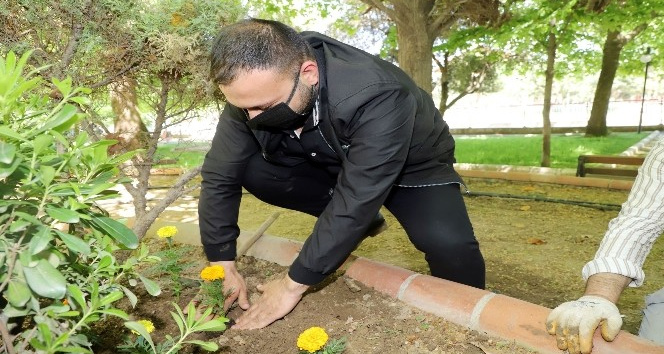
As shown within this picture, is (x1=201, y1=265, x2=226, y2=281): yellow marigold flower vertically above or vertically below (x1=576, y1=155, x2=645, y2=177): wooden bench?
above

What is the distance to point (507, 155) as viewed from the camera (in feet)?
32.6

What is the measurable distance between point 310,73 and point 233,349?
109 cm

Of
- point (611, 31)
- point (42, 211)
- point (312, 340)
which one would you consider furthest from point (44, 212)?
point (611, 31)

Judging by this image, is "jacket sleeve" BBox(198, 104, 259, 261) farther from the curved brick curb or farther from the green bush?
the green bush

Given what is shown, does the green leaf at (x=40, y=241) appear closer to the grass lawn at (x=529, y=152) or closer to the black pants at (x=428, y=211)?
the black pants at (x=428, y=211)

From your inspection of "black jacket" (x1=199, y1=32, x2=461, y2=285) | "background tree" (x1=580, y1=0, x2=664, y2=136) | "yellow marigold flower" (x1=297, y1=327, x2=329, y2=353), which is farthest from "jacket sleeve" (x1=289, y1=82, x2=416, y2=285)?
"background tree" (x1=580, y1=0, x2=664, y2=136)

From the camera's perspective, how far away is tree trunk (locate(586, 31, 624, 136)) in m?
12.3

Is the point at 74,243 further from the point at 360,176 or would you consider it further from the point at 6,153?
the point at 360,176

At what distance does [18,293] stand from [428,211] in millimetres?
1886

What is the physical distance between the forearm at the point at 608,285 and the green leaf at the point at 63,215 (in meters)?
1.63

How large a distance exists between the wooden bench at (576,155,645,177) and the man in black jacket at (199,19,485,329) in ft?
14.4

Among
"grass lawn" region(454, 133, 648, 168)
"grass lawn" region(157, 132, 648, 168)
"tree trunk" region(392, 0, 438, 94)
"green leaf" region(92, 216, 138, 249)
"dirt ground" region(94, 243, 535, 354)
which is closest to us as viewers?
"green leaf" region(92, 216, 138, 249)

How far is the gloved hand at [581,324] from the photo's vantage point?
1.36 m

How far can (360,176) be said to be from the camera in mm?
1812
